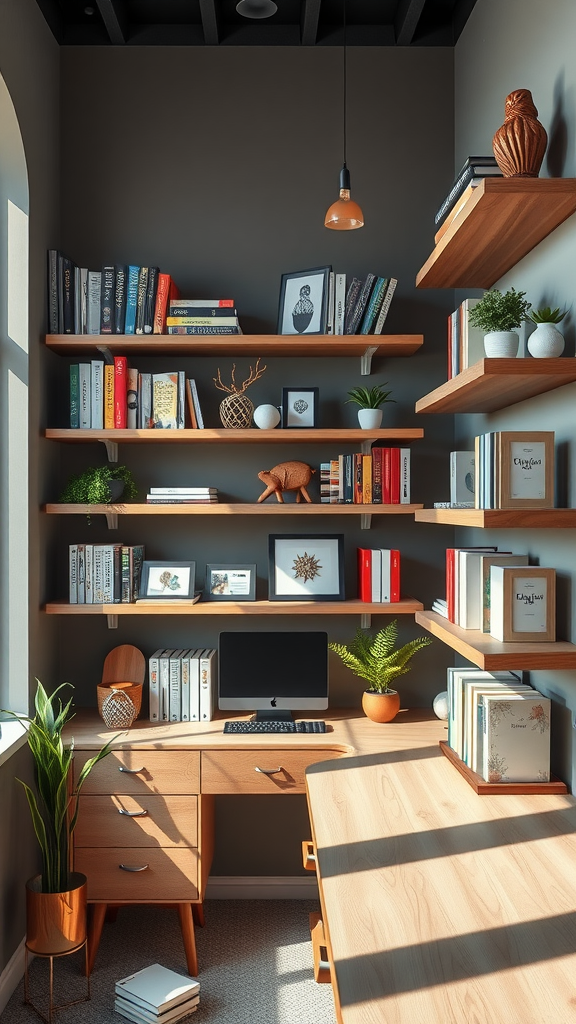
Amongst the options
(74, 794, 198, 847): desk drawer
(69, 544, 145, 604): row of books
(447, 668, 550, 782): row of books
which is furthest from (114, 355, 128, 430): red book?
(447, 668, 550, 782): row of books

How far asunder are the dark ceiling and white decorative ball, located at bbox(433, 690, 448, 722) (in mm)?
2451

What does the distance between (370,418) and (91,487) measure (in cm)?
104

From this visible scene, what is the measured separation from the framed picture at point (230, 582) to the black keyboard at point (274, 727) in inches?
18.2

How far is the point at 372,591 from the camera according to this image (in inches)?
122

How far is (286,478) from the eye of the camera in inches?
122

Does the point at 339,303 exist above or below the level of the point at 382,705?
above

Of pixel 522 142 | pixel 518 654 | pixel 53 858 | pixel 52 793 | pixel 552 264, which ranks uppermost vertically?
pixel 522 142

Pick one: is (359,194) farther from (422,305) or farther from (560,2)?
(560,2)

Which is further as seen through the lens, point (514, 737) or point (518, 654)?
point (514, 737)

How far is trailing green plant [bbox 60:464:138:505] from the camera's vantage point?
9.96 ft

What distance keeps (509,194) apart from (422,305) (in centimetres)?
138

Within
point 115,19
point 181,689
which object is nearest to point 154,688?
point 181,689

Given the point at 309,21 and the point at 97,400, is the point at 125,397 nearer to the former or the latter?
the point at 97,400

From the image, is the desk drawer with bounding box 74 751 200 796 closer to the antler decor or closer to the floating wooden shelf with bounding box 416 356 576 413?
the antler decor
